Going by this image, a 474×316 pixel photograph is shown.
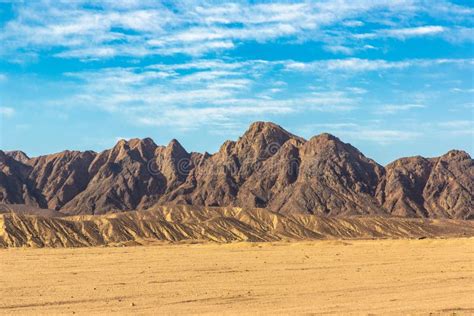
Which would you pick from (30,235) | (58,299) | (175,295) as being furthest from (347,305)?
(30,235)

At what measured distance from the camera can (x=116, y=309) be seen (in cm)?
2594

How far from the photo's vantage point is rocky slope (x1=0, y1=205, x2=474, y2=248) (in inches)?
5012

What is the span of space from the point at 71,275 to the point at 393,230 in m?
153

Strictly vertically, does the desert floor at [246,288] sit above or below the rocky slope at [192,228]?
above

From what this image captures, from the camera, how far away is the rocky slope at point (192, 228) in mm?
127312

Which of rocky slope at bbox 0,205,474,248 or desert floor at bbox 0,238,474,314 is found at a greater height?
desert floor at bbox 0,238,474,314

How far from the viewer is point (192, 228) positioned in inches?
5925

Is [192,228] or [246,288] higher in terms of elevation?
[246,288]

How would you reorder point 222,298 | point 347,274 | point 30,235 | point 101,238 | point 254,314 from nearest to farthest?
point 254,314, point 222,298, point 347,274, point 30,235, point 101,238

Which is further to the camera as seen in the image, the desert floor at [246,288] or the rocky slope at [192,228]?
the rocky slope at [192,228]

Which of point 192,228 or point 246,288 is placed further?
point 192,228

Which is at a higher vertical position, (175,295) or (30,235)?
(175,295)

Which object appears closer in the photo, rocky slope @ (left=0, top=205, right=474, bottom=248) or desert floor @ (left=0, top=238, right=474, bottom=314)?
desert floor @ (left=0, top=238, right=474, bottom=314)

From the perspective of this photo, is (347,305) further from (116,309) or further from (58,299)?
(58,299)
